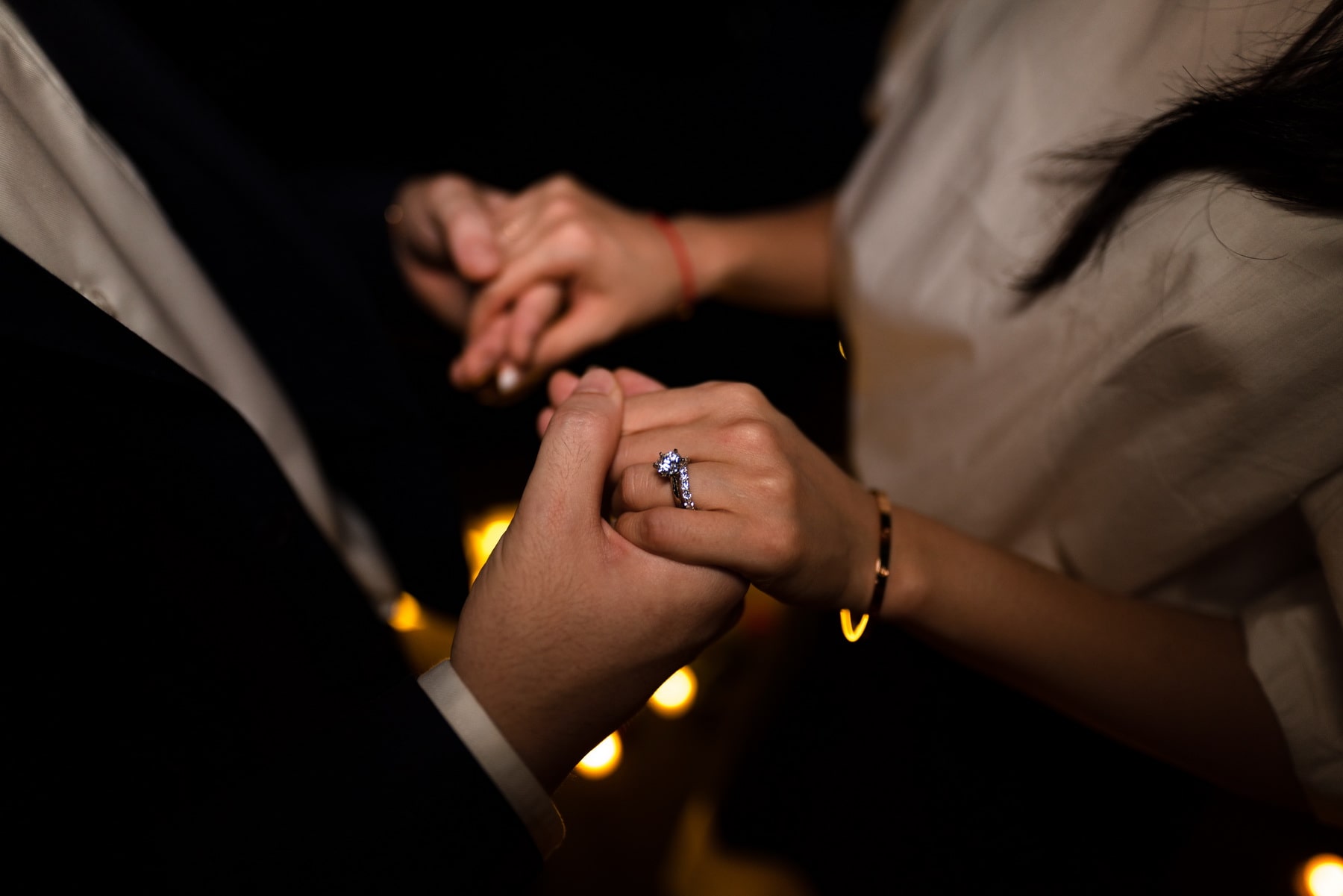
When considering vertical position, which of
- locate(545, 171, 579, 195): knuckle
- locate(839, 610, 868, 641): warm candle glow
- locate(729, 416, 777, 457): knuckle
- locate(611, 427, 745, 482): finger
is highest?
locate(545, 171, 579, 195): knuckle

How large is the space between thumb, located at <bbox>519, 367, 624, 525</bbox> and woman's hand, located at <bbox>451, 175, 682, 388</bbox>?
0.38 metres

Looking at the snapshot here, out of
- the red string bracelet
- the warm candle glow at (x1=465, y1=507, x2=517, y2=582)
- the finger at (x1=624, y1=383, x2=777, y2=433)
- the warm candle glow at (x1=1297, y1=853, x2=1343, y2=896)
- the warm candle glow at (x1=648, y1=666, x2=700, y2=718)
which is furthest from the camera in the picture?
the warm candle glow at (x1=648, y1=666, x2=700, y2=718)

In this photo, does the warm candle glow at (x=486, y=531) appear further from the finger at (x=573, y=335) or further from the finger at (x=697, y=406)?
the finger at (x=697, y=406)

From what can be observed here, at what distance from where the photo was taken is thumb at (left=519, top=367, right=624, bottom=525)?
581 millimetres

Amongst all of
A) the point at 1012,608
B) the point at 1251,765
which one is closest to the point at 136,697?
the point at 1012,608

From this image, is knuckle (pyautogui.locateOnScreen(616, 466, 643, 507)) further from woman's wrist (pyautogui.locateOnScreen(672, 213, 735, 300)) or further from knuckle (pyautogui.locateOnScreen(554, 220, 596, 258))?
woman's wrist (pyautogui.locateOnScreen(672, 213, 735, 300))

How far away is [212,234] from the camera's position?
0.86 m

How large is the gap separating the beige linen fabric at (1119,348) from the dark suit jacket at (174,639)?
71 cm

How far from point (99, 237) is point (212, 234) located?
0.23m

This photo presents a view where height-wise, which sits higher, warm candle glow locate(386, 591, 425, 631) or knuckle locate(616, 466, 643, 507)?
knuckle locate(616, 466, 643, 507)

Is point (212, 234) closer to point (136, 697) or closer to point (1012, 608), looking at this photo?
point (136, 697)

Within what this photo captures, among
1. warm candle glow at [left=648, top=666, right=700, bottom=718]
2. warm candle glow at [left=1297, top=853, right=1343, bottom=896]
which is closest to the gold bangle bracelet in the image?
warm candle glow at [left=648, top=666, right=700, bottom=718]

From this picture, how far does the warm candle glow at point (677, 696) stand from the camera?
1.67 m

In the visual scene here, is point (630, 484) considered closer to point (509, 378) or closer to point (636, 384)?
point (636, 384)
